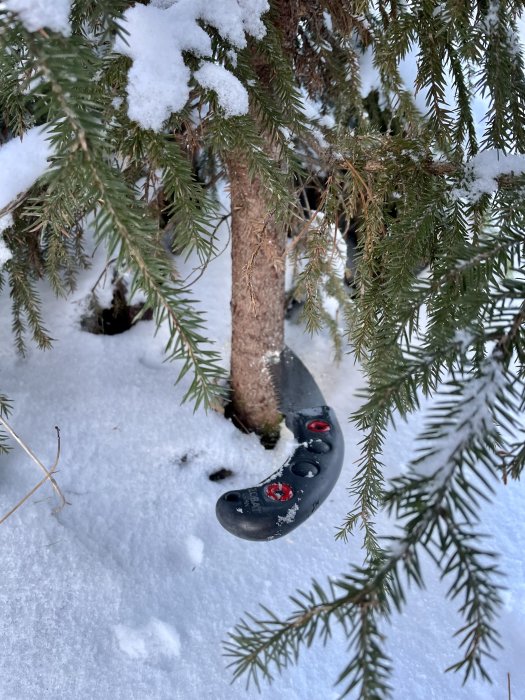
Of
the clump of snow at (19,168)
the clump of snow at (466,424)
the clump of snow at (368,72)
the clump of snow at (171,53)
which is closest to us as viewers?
the clump of snow at (466,424)

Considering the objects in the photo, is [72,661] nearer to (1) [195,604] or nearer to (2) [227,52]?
(1) [195,604]

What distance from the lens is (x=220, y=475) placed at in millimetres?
1182

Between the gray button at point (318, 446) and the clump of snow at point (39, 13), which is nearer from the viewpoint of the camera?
the clump of snow at point (39, 13)

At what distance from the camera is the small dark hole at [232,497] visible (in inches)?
38.6

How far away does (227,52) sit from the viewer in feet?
2.11

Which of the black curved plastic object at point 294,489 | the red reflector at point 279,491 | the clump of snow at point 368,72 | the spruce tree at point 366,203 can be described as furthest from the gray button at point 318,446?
the clump of snow at point 368,72

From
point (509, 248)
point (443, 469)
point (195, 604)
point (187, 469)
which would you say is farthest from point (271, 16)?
point (195, 604)

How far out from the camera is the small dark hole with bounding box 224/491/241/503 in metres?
0.98

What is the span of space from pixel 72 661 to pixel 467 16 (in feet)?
3.54

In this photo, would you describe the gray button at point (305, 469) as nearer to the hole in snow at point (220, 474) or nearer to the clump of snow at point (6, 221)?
the hole in snow at point (220, 474)

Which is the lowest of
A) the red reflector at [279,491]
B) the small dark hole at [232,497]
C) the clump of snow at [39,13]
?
the small dark hole at [232,497]

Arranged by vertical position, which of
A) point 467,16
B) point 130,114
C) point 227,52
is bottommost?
point 130,114

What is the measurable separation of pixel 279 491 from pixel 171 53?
758 mm

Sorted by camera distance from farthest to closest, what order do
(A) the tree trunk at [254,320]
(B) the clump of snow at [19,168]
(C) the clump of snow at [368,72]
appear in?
(C) the clump of snow at [368,72]
(A) the tree trunk at [254,320]
(B) the clump of snow at [19,168]
